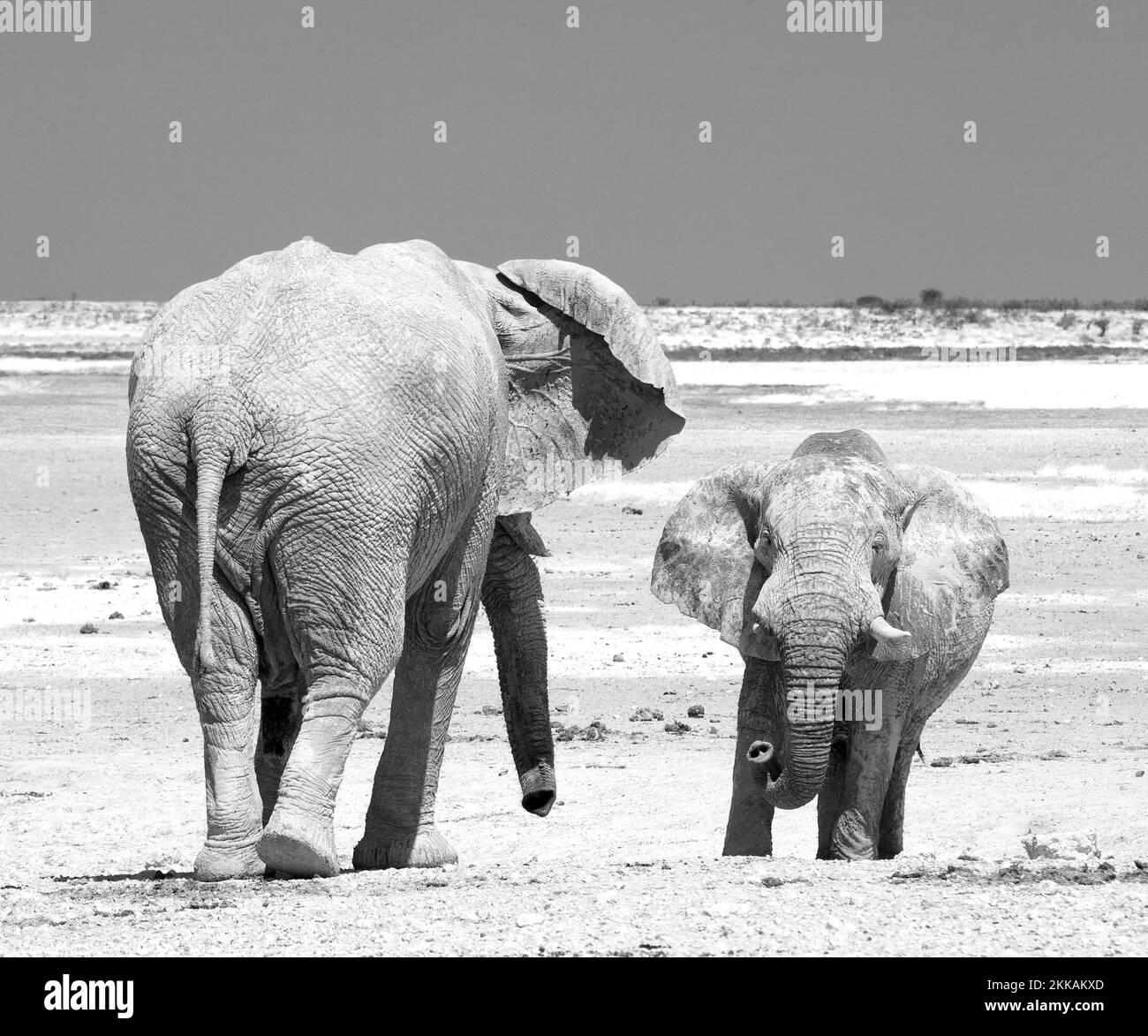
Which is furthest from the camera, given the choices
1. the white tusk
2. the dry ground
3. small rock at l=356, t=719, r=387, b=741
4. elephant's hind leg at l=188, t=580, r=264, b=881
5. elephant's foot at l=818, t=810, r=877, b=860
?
small rock at l=356, t=719, r=387, b=741

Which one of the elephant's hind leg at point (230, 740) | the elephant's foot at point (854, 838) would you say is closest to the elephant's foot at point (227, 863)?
the elephant's hind leg at point (230, 740)

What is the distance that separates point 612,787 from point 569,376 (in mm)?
2132

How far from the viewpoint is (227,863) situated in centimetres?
593

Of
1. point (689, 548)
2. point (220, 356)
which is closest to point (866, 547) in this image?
point (689, 548)

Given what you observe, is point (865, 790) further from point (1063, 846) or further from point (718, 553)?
point (718, 553)

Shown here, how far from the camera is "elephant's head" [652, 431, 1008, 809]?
20.9 ft

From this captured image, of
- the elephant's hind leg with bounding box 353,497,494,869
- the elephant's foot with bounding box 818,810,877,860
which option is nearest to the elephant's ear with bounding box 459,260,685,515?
the elephant's hind leg with bounding box 353,497,494,869

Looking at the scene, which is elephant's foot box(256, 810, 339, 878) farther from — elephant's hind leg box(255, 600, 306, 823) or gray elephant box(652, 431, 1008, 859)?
gray elephant box(652, 431, 1008, 859)

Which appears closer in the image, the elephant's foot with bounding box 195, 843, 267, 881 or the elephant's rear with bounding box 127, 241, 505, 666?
the elephant's rear with bounding box 127, 241, 505, 666

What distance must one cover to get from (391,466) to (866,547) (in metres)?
1.69

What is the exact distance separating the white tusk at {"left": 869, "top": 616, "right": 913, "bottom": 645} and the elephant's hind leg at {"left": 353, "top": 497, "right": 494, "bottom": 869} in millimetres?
1372

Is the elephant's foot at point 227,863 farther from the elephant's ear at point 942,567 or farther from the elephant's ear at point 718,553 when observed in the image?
the elephant's ear at point 942,567

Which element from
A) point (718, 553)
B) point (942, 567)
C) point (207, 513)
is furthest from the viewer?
point (718, 553)

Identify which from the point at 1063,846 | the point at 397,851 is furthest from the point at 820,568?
the point at 397,851
